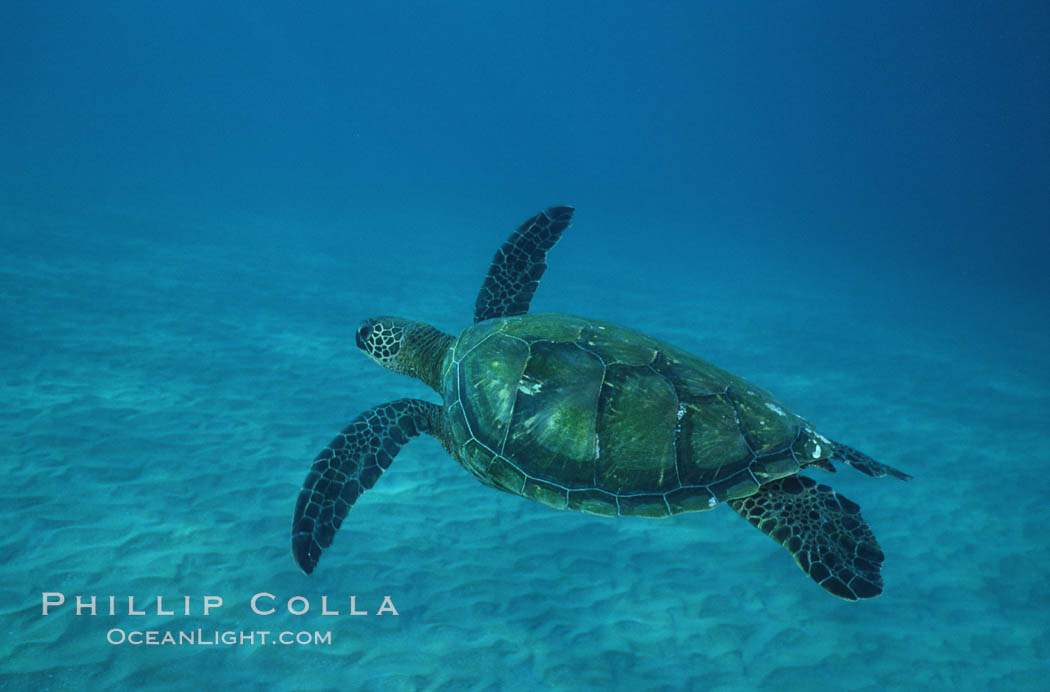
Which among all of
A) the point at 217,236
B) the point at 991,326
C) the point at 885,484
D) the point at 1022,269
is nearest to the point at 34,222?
the point at 217,236

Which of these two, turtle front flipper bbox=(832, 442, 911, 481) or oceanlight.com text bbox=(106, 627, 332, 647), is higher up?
turtle front flipper bbox=(832, 442, 911, 481)

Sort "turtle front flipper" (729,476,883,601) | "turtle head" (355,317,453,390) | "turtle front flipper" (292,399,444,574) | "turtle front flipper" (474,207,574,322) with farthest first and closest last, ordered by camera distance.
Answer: "turtle front flipper" (474,207,574,322)
"turtle head" (355,317,453,390)
"turtle front flipper" (292,399,444,574)
"turtle front flipper" (729,476,883,601)

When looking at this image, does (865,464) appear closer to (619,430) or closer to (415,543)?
(619,430)

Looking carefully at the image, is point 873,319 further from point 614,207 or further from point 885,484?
point 614,207

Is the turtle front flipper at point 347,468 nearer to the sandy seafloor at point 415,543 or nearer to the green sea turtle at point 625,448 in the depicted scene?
the green sea turtle at point 625,448

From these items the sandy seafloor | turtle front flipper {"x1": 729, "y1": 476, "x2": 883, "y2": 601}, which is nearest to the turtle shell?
turtle front flipper {"x1": 729, "y1": 476, "x2": 883, "y2": 601}

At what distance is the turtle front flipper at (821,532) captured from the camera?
2.63 meters

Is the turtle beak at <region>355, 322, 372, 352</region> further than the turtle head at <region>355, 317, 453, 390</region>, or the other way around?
the turtle beak at <region>355, 322, 372, 352</region>

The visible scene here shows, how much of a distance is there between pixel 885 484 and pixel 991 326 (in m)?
14.5

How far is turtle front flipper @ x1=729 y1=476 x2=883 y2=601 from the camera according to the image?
8.64 feet

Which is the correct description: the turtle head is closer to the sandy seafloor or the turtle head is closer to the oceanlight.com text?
the sandy seafloor

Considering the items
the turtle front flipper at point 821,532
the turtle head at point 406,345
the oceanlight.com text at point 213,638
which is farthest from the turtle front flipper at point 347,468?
the turtle front flipper at point 821,532

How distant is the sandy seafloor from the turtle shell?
1182 mm

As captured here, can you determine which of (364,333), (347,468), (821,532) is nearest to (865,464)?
(821,532)
